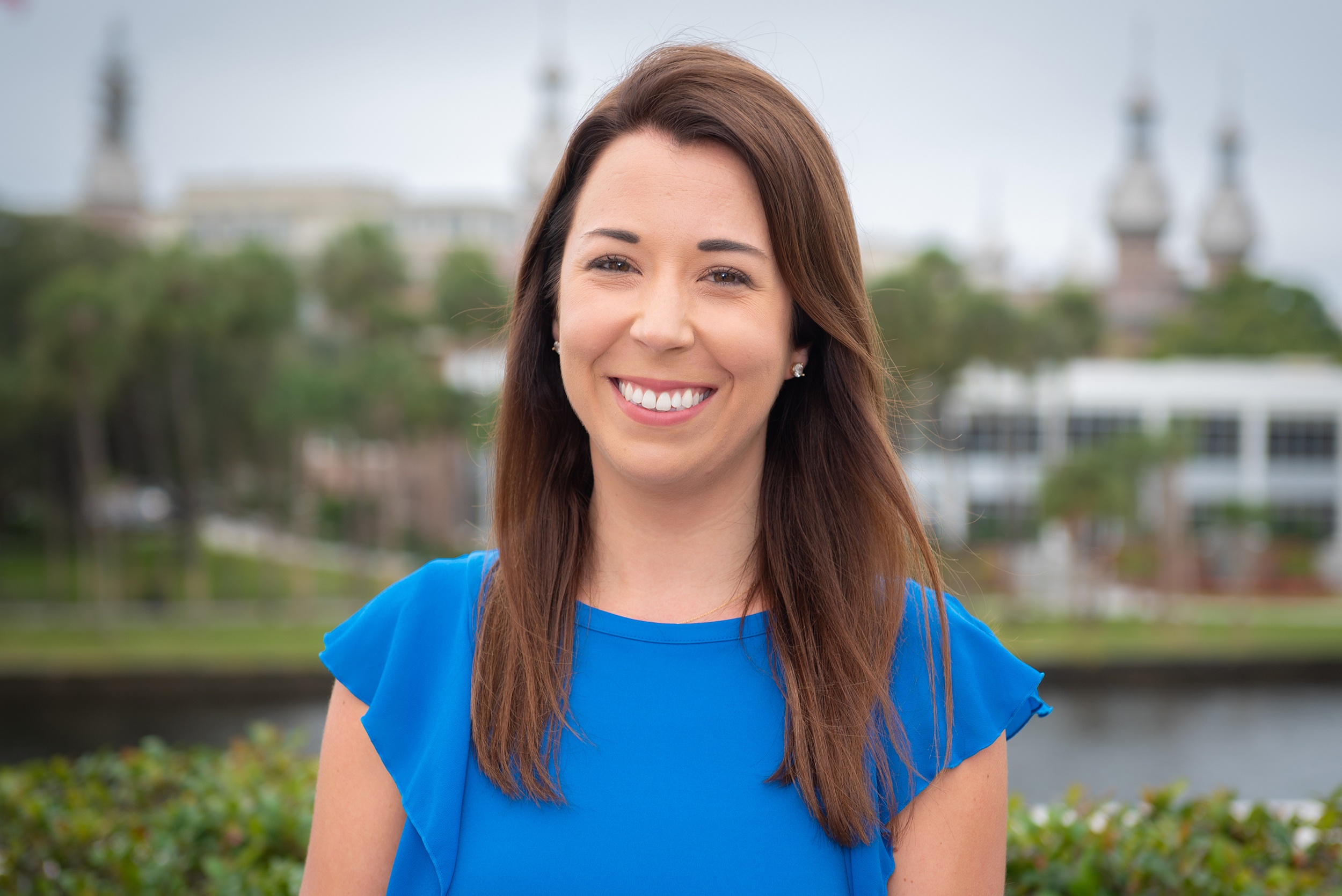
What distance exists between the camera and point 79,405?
80.3 ft

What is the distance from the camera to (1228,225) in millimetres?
71500

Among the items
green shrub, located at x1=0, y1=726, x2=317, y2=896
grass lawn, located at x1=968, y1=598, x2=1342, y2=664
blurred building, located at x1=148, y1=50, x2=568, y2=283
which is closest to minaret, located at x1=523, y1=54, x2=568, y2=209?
blurred building, located at x1=148, y1=50, x2=568, y2=283

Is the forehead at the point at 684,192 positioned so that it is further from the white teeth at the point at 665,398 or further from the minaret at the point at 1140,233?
the minaret at the point at 1140,233

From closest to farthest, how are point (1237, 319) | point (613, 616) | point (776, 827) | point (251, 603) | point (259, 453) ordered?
point (776, 827) < point (613, 616) < point (251, 603) < point (259, 453) < point (1237, 319)

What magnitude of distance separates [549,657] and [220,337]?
2529 centimetres

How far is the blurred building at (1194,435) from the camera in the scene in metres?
34.0

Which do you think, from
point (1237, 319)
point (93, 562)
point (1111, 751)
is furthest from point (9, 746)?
point (1237, 319)

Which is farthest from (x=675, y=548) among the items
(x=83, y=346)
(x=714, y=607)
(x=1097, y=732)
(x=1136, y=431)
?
(x=1136, y=431)

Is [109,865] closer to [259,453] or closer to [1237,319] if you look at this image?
[259,453]

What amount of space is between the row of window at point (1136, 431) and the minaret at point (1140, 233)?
112 feet

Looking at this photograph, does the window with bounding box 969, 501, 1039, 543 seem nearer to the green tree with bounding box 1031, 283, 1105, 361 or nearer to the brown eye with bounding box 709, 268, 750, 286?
the green tree with bounding box 1031, 283, 1105, 361

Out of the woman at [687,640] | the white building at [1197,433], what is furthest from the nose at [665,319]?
the white building at [1197,433]

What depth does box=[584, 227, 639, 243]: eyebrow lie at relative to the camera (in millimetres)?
1420

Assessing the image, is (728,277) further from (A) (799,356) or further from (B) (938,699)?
(B) (938,699)
